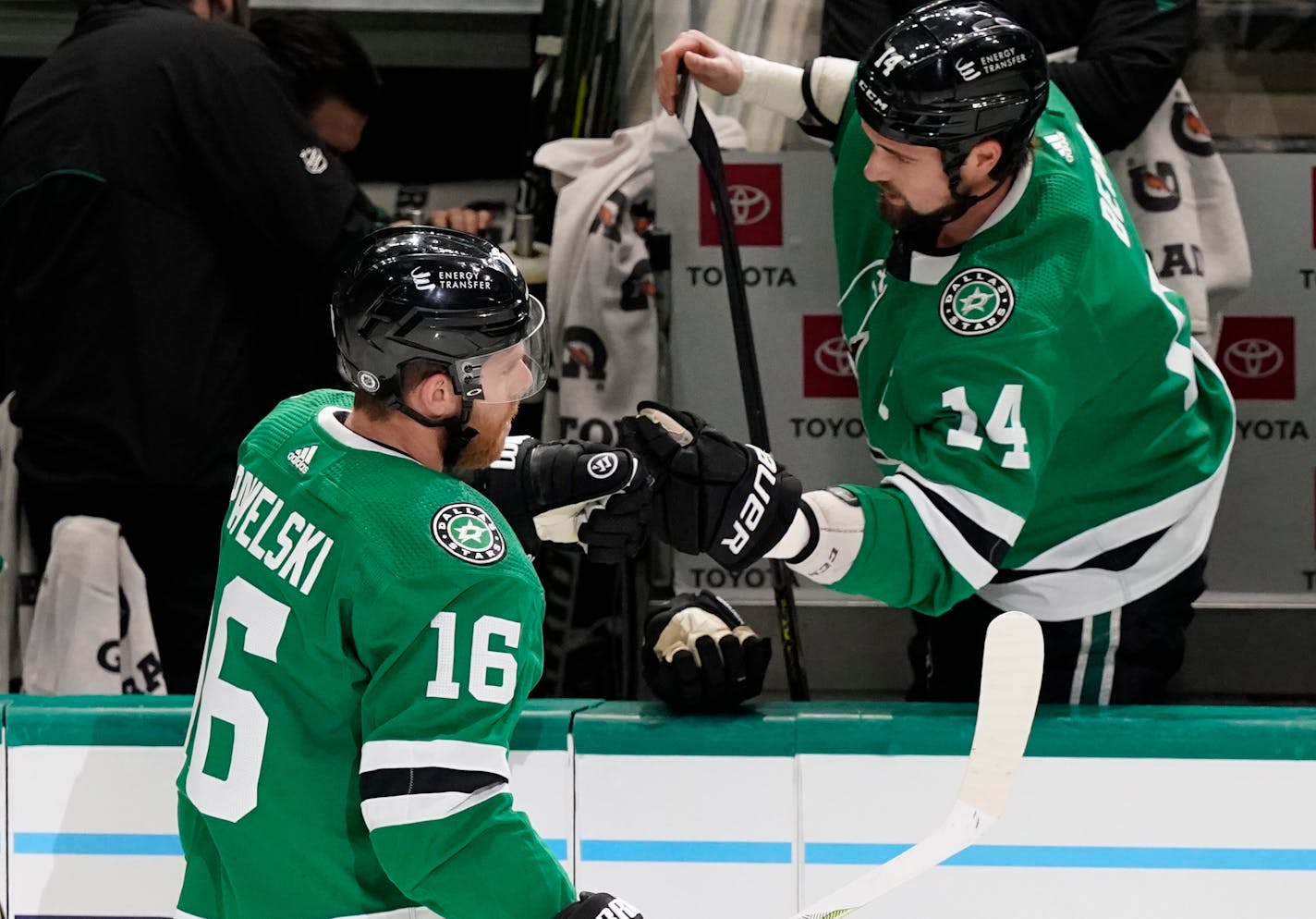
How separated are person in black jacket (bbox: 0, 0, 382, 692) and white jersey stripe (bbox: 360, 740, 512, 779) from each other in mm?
1176

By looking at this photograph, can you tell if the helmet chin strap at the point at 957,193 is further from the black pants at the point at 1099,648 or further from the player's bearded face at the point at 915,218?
the black pants at the point at 1099,648

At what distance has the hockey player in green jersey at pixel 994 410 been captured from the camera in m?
1.84

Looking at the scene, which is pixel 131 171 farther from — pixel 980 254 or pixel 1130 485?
pixel 1130 485

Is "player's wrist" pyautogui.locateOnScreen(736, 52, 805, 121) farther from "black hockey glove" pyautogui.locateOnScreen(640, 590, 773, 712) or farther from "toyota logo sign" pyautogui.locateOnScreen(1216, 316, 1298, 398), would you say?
"toyota logo sign" pyautogui.locateOnScreen(1216, 316, 1298, 398)

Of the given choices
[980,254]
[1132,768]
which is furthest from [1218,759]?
[980,254]

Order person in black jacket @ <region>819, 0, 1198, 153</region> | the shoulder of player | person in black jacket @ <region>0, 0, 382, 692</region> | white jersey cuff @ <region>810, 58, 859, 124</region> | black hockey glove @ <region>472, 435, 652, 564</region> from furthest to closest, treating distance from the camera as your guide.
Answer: person in black jacket @ <region>819, 0, 1198, 153</region>
person in black jacket @ <region>0, 0, 382, 692</region>
white jersey cuff @ <region>810, 58, 859, 124</region>
black hockey glove @ <region>472, 435, 652, 564</region>
the shoulder of player

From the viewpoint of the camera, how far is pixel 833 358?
9.65ft

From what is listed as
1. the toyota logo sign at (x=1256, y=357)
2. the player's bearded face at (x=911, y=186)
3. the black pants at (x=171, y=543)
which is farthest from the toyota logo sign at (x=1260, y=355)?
the black pants at (x=171, y=543)

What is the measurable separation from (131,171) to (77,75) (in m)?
0.18

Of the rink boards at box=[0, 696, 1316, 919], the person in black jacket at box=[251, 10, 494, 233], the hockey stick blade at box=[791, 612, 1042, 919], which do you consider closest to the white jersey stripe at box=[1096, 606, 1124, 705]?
the rink boards at box=[0, 696, 1316, 919]

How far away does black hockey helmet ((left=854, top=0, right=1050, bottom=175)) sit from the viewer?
6.13 feet

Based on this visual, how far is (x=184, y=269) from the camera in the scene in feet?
8.11

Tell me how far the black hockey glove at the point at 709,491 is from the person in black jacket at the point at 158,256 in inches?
33.5

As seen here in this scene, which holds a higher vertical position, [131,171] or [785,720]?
[131,171]
